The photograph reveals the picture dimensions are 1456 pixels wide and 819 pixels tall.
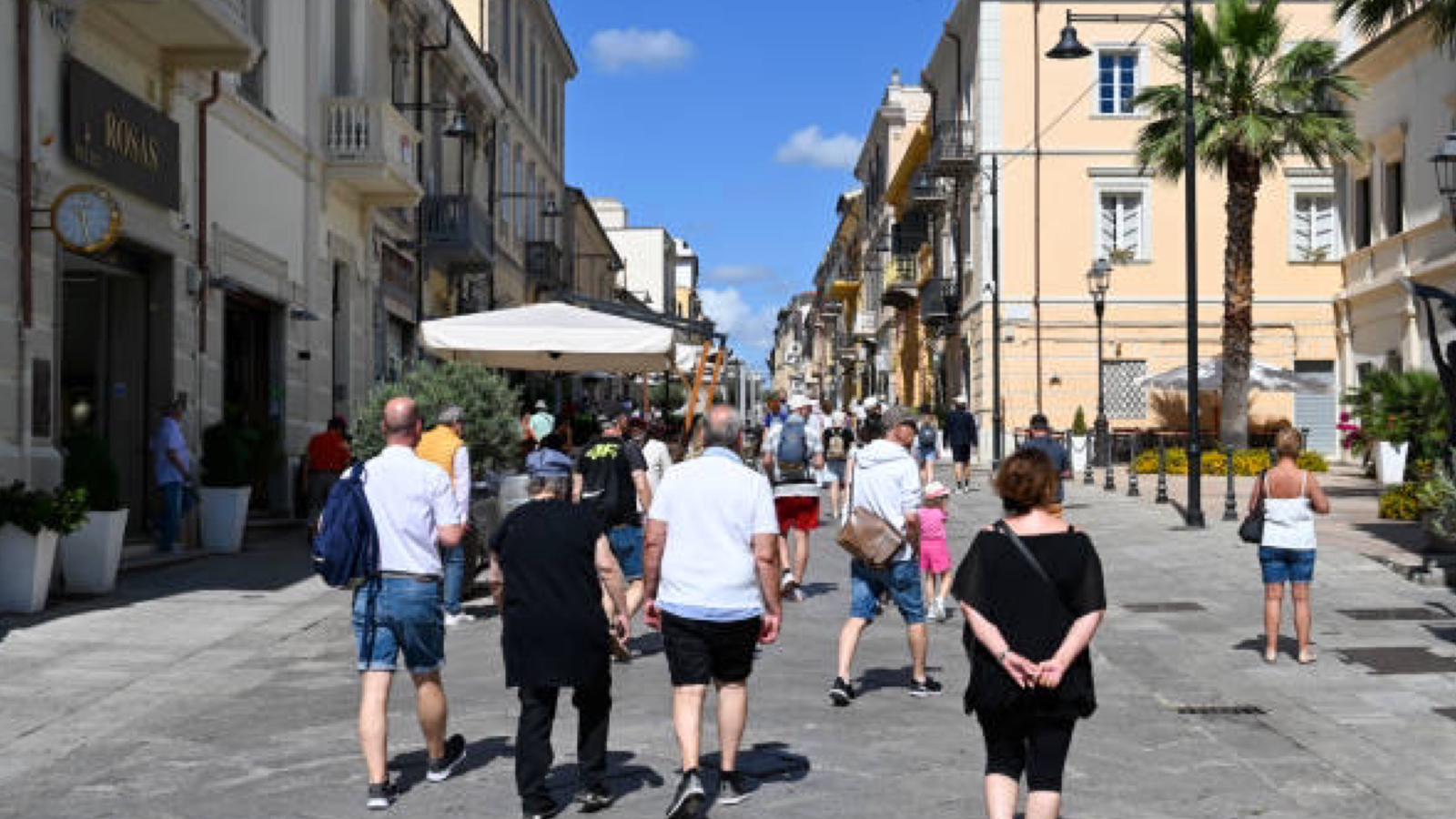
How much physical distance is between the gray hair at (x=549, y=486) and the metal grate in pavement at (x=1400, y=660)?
591 cm

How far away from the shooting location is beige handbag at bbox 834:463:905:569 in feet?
29.9

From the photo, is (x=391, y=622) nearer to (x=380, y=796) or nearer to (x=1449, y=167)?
(x=380, y=796)

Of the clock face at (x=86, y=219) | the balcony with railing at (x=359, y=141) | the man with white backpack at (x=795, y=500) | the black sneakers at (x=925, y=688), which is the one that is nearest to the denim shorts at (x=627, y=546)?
the man with white backpack at (x=795, y=500)

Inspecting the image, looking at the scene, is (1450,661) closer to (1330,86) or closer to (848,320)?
(1330,86)

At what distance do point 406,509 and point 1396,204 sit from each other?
2656cm

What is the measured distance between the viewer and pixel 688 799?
6.12 metres

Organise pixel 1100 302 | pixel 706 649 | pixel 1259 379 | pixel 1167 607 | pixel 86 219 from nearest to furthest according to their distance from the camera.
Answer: pixel 706 649 < pixel 86 219 < pixel 1167 607 < pixel 1100 302 < pixel 1259 379

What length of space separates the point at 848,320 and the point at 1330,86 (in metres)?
54.9

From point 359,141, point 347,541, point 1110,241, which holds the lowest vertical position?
point 347,541

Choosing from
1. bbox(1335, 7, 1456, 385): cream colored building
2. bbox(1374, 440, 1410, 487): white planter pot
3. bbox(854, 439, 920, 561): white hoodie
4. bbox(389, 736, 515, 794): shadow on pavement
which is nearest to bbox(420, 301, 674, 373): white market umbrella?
bbox(854, 439, 920, 561): white hoodie

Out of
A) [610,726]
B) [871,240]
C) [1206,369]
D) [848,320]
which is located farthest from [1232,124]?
[848,320]

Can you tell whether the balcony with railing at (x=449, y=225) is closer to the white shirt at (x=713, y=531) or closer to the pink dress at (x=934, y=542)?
the pink dress at (x=934, y=542)

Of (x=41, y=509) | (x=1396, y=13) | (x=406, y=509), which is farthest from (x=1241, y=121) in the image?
(x=406, y=509)

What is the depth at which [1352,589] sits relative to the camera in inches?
543
